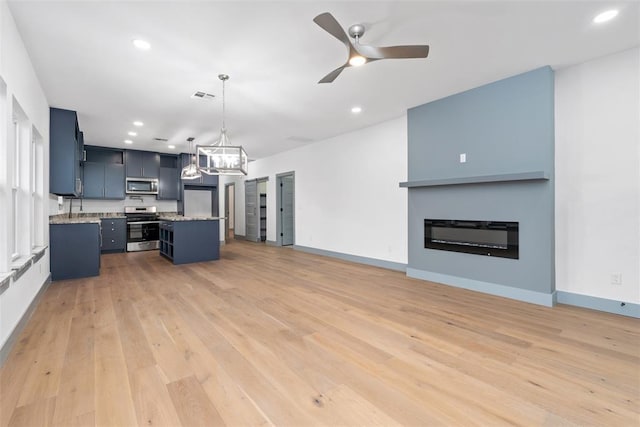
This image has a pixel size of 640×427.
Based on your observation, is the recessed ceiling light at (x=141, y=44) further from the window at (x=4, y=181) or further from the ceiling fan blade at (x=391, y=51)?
the ceiling fan blade at (x=391, y=51)

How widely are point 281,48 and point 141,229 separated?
6.78 metres

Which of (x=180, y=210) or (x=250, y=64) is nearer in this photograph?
(x=250, y=64)

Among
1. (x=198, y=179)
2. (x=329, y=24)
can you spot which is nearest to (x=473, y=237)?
(x=329, y=24)

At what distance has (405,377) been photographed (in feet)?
6.42

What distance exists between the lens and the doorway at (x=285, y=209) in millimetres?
8578

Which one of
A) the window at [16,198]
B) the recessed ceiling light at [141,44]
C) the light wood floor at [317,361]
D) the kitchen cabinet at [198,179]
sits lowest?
the light wood floor at [317,361]

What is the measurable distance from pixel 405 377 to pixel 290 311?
60.8 inches

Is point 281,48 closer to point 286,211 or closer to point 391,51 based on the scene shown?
point 391,51

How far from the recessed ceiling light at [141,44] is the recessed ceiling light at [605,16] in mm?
4198

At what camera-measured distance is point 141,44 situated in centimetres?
288

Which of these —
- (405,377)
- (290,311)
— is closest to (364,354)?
(405,377)

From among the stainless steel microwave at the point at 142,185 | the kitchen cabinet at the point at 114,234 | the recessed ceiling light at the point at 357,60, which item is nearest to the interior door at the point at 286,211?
the stainless steel microwave at the point at 142,185

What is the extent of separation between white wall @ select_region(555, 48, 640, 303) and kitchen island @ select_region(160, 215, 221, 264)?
5.99m

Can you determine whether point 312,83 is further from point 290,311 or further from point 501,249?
point 501,249
